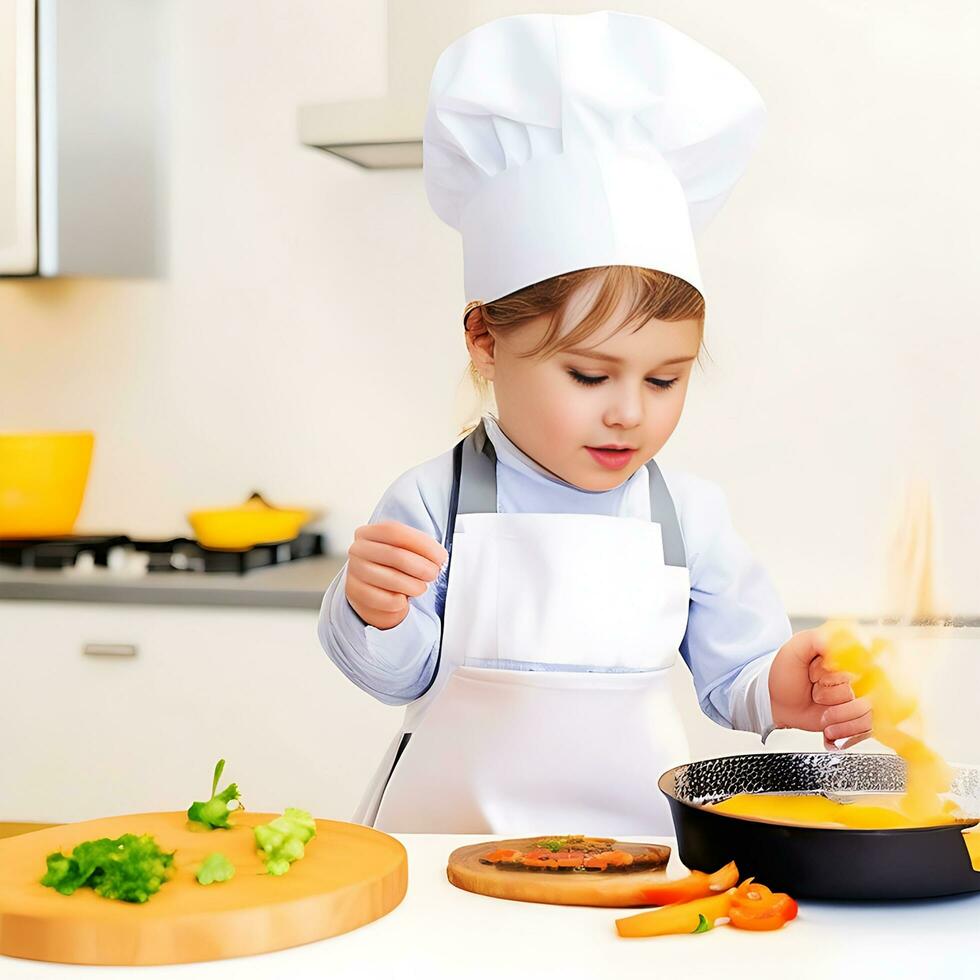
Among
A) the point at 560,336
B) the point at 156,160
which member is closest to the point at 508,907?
the point at 560,336

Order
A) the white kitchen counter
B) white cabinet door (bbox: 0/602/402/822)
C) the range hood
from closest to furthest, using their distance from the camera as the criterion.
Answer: the white kitchen counter < the range hood < white cabinet door (bbox: 0/602/402/822)

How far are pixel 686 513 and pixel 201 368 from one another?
1.53 meters

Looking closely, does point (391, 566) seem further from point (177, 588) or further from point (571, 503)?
point (177, 588)

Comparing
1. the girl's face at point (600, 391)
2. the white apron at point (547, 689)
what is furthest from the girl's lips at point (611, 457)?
the white apron at point (547, 689)

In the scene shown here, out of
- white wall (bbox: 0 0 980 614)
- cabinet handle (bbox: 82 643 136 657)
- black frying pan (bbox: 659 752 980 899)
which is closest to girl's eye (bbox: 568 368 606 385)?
black frying pan (bbox: 659 752 980 899)

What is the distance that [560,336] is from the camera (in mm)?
1081

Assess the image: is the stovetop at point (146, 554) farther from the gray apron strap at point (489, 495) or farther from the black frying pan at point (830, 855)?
the black frying pan at point (830, 855)

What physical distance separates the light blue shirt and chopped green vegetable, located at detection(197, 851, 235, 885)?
0.45 metres

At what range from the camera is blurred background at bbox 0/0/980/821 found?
2104 mm

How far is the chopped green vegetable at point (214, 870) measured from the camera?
72 centimetres

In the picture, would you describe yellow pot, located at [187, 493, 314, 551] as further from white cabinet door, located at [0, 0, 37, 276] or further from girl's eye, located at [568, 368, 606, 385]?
girl's eye, located at [568, 368, 606, 385]

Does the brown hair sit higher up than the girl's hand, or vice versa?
the brown hair

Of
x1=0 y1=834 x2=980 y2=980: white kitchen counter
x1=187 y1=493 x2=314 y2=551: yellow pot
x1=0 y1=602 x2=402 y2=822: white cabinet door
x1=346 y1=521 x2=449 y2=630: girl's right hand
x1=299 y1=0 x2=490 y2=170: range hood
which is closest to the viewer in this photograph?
x1=0 y1=834 x2=980 y2=980: white kitchen counter

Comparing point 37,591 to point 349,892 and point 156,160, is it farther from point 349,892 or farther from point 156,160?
point 349,892
